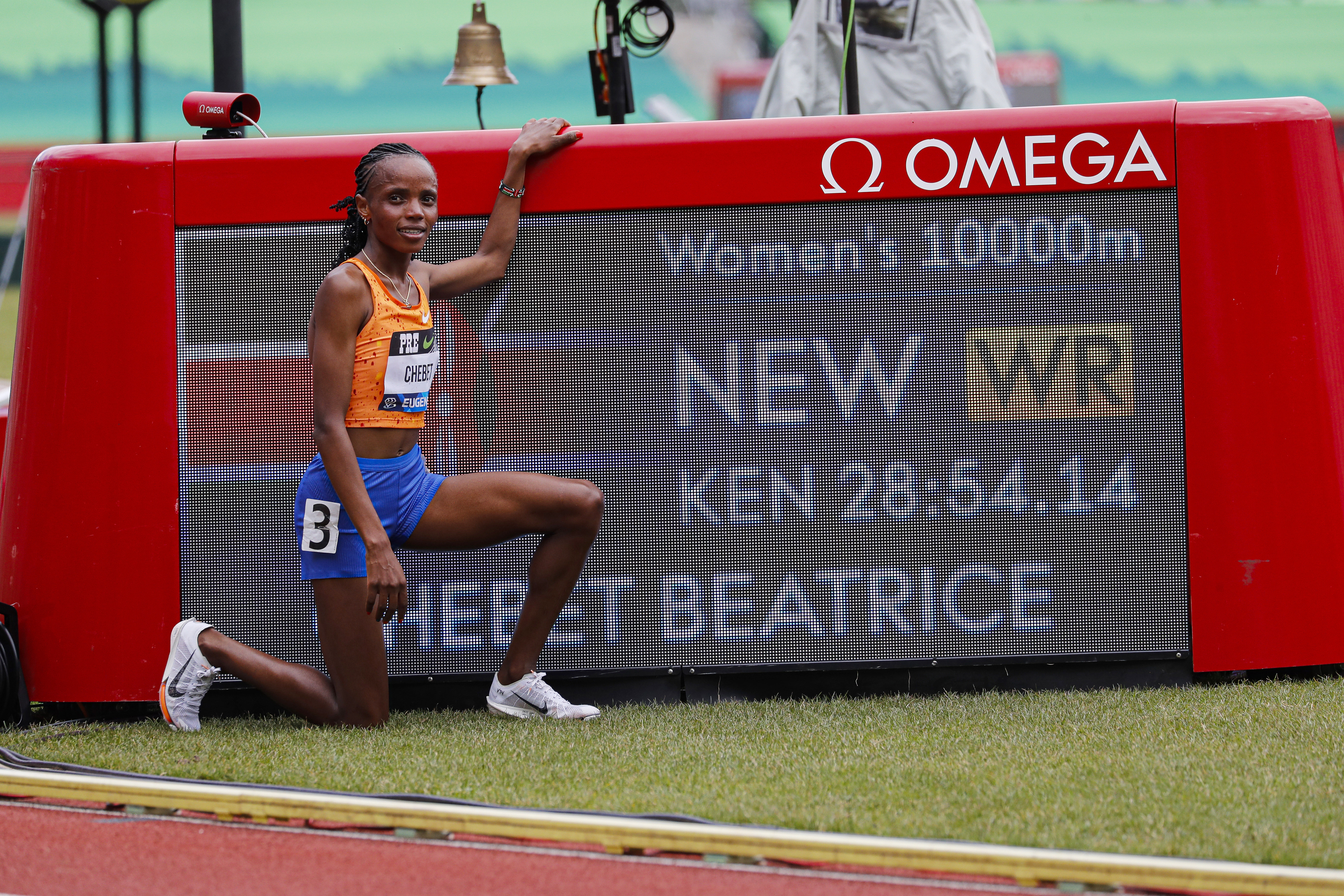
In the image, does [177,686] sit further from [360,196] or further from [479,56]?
[479,56]

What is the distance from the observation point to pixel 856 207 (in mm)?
4137

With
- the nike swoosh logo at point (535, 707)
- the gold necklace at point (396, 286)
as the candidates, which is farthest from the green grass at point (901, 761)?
the gold necklace at point (396, 286)

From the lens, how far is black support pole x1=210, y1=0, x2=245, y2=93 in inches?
266

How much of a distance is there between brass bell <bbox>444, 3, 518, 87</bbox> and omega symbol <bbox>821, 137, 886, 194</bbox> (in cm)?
286

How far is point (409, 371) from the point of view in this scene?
399 cm

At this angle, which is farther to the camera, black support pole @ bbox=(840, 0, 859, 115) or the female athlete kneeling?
black support pole @ bbox=(840, 0, 859, 115)

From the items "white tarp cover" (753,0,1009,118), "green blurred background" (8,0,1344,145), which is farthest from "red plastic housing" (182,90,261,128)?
"green blurred background" (8,0,1344,145)

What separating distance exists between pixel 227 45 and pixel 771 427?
12.7 feet
